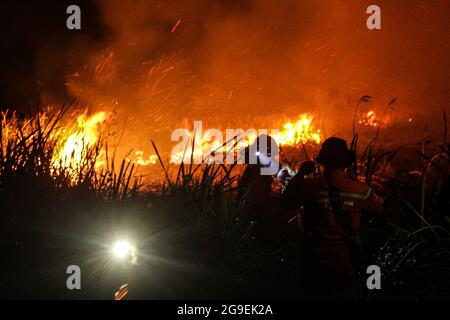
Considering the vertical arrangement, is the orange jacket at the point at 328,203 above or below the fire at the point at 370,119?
below

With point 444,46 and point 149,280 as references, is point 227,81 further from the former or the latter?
point 149,280

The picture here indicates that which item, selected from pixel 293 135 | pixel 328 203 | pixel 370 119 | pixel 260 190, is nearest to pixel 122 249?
pixel 328 203

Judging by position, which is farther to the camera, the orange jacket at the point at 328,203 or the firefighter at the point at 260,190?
the firefighter at the point at 260,190

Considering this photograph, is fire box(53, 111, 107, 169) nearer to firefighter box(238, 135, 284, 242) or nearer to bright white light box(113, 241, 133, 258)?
bright white light box(113, 241, 133, 258)

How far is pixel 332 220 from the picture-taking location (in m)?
4.16

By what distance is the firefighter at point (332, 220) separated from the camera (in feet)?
13.5

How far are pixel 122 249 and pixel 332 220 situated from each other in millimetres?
1872

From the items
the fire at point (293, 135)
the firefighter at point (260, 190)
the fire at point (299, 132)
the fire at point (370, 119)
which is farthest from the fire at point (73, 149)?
the fire at point (370, 119)

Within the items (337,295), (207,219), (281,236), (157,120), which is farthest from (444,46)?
(337,295)

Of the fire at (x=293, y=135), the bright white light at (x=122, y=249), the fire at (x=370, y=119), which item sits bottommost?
the bright white light at (x=122, y=249)

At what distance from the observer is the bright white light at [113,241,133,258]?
15.6 feet

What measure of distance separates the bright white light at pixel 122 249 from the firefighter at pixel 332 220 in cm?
157

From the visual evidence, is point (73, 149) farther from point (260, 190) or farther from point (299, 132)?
point (299, 132)

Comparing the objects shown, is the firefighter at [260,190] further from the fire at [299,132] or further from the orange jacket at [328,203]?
the fire at [299,132]
